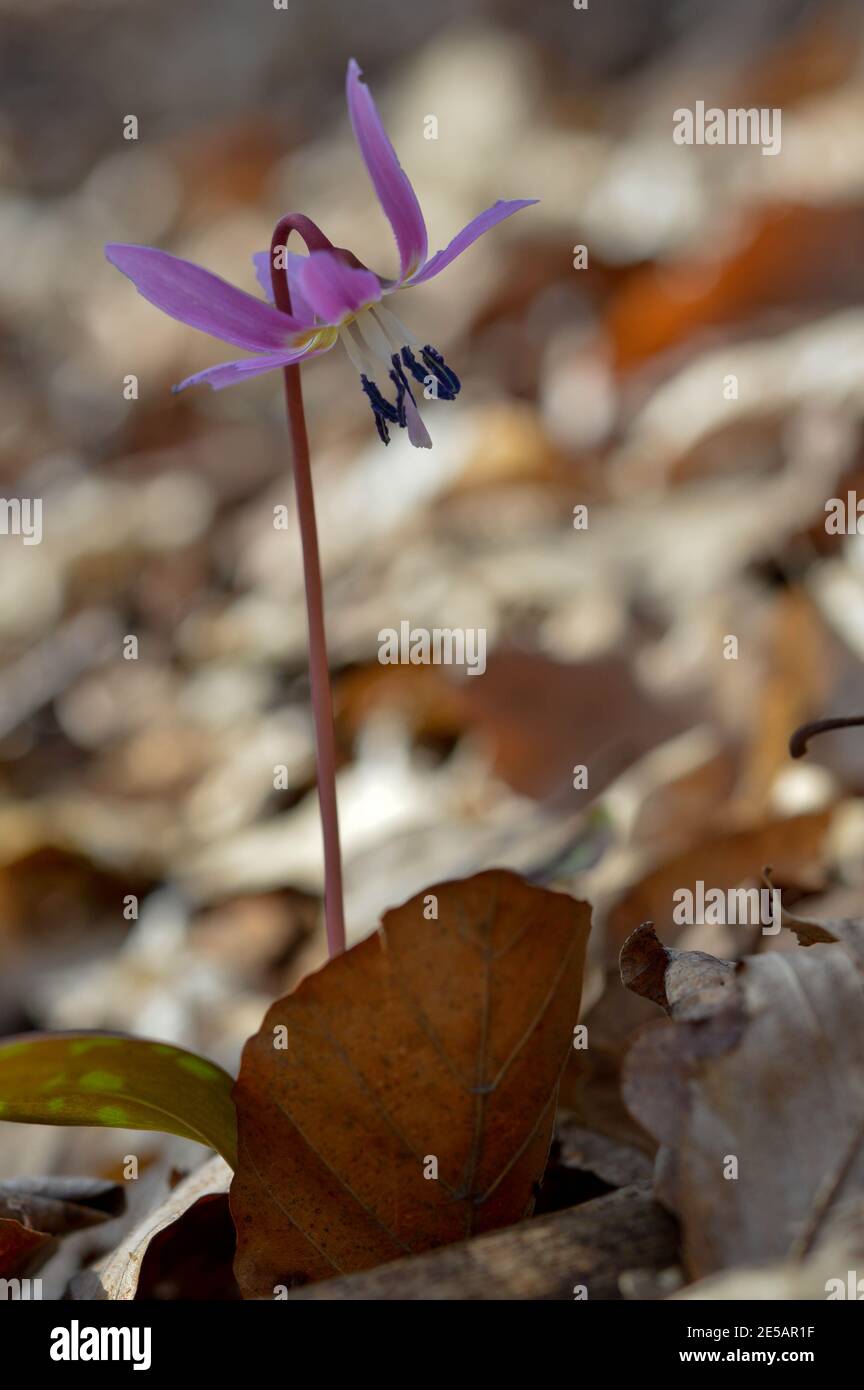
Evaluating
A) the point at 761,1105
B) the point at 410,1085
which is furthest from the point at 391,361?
the point at 761,1105

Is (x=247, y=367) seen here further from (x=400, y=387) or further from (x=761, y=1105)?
(x=761, y=1105)

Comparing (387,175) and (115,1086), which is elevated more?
(387,175)

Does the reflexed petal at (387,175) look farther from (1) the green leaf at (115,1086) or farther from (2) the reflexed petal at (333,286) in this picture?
(1) the green leaf at (115,1086)

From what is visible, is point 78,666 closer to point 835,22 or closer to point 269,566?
point 269,566

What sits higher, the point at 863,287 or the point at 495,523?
the point at 863,287

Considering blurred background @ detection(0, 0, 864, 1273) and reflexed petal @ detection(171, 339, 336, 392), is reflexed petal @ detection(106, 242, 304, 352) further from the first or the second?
blurred background @ detection(0, 0, 864, 1273)

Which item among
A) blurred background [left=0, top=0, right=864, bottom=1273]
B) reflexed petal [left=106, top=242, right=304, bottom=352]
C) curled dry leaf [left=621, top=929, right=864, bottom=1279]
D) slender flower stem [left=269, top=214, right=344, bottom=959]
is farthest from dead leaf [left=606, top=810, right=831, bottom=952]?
reflexed petal [left=106, top=242, right=304, bottom=352]
